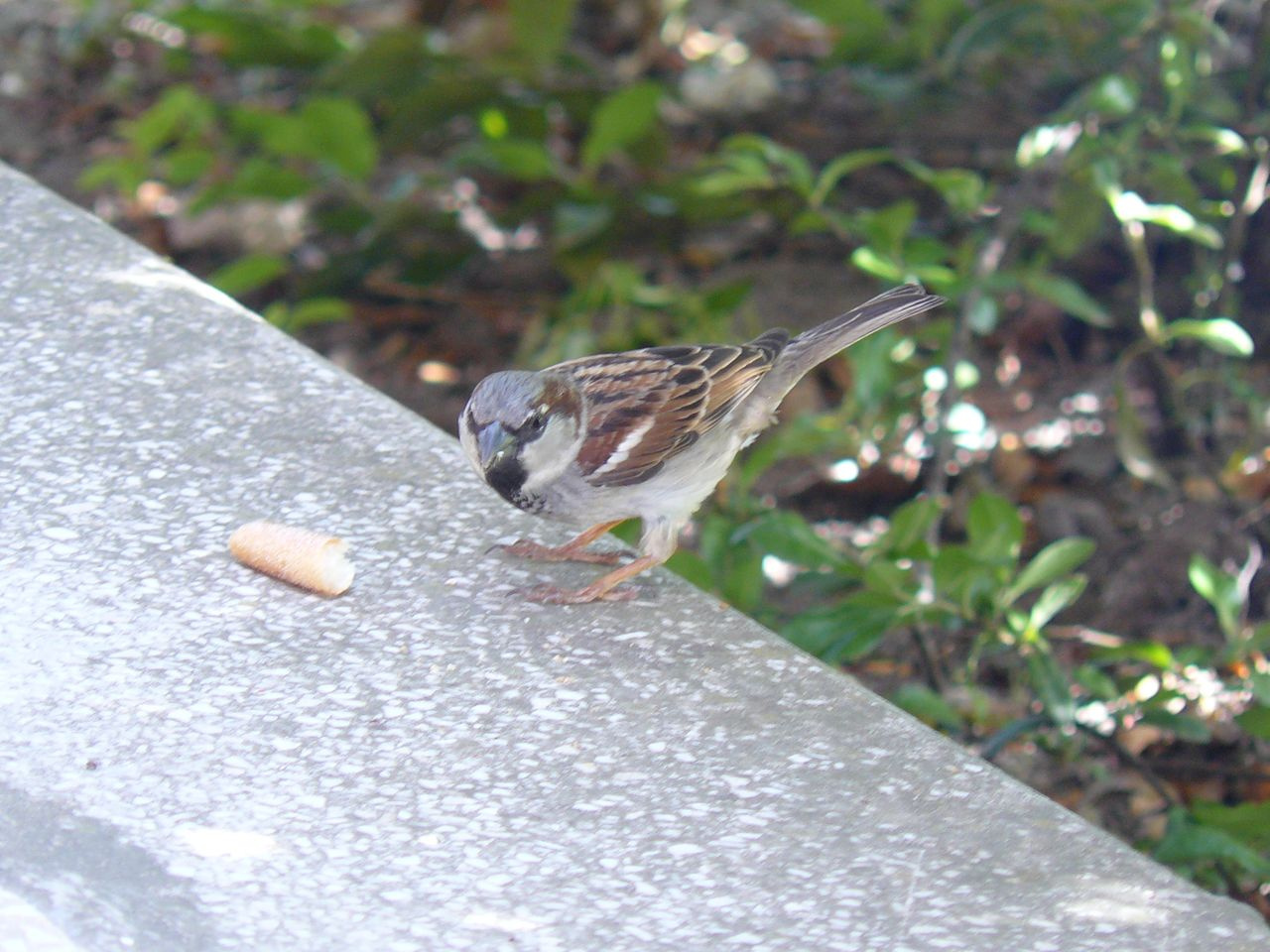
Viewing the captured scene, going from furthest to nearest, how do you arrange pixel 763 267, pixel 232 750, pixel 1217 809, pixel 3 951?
pixel 763 267 → pixel 1217 809 → pixel 232 750 → pixel 3 951

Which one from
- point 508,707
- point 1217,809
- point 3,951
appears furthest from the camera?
point 1217,809

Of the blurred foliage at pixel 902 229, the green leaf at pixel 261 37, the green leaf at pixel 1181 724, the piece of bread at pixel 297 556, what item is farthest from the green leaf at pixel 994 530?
the green leaf at pixel 261 37

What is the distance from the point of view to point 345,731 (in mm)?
2074

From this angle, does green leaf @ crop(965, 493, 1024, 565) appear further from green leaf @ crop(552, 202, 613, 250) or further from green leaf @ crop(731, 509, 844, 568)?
green leaf @ crop(552, 202, 613, 250)

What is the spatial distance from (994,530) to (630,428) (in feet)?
2.48

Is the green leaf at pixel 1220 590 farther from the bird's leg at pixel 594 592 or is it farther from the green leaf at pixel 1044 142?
the bird's leg at pixel 594 592

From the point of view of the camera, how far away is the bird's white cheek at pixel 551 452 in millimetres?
2594

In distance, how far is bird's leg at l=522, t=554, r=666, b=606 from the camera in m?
2.50

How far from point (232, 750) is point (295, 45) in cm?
363

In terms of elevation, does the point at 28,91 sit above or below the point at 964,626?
below

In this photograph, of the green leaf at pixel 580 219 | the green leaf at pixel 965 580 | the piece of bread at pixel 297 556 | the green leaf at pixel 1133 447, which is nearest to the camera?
the piece of bread at pixel 297 556

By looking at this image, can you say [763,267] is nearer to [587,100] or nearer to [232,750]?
[587,100]

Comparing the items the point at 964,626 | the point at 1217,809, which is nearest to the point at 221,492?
the point at 964,626

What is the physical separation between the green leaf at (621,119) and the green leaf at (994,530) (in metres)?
2.02
